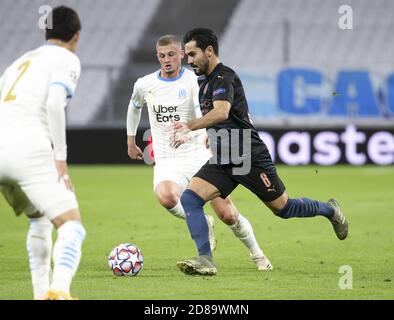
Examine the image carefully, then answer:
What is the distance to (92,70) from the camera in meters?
22.2

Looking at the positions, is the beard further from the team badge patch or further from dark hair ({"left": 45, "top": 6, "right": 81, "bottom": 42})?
dark hair ({"left": 45, "top": 6, "right": 81, "bottom": 42})

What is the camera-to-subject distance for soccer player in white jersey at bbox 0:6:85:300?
18.7ft

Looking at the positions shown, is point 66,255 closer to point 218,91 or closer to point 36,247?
point 36,247

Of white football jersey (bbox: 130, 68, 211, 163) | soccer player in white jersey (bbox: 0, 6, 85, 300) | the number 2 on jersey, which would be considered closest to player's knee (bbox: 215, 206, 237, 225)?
white football jersey (bbox: 130, 68, 211, 163)

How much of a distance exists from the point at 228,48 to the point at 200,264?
56.8ft

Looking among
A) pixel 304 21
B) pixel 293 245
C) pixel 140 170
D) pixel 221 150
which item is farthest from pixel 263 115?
pixel 221 150

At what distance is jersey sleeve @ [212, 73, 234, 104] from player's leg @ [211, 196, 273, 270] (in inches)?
44.8

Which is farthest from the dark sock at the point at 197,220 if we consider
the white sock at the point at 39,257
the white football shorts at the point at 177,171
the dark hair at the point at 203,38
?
the white sock at the point at 39,257

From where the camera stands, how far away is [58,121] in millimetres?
5684

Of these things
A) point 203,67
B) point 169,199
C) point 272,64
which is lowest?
point 169,199

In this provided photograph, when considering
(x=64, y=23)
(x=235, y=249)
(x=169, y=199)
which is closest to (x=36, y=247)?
(x=64, y=23)

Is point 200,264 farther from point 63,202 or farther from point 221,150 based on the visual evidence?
A: point 63,202

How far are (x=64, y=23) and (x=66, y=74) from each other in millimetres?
364

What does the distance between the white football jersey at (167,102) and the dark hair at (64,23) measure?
3.36m
